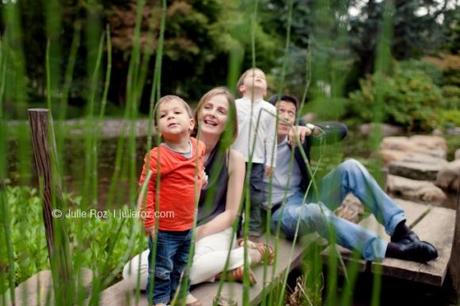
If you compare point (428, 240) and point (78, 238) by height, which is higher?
point (78, 238)

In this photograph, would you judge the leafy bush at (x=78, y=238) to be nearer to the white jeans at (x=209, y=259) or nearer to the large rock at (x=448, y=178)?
the white jeans at (x=209, y=259)

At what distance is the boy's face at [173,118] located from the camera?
52.7 inches

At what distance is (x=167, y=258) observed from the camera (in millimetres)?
1451

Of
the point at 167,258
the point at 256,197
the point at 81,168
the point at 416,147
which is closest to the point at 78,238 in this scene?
the point at 81,168

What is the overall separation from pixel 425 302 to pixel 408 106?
750cm

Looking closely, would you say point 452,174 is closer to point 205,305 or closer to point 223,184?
point 223,184

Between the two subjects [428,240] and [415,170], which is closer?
[428,240]

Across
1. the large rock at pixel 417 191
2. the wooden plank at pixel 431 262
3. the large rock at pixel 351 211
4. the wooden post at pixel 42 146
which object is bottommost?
the large rock at pixel 417 191

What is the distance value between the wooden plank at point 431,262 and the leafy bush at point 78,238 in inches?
33.7

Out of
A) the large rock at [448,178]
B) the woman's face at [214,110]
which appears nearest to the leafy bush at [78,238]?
the woman's face at [214,110]

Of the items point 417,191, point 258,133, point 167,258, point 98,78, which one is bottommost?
point 417,191

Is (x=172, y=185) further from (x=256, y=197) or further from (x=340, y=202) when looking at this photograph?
(x=340, y=202)

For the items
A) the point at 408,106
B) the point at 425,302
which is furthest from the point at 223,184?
the point at 408,106

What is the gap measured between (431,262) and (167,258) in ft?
3.58
